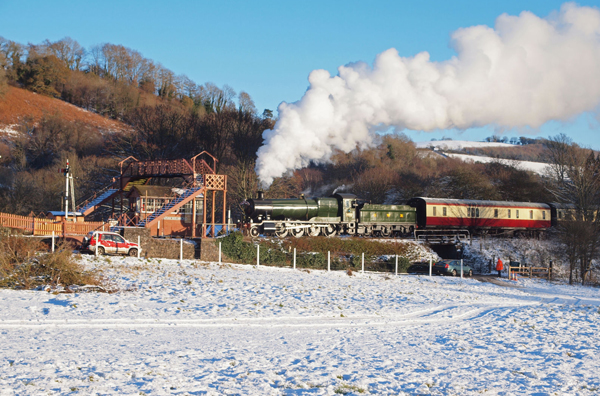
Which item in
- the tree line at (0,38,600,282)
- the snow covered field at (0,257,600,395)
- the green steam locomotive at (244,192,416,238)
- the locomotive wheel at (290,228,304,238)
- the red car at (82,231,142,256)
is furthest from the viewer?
the tree line at (0,38,600,282)

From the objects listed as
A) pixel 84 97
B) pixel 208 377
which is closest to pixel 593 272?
pixel 208 377

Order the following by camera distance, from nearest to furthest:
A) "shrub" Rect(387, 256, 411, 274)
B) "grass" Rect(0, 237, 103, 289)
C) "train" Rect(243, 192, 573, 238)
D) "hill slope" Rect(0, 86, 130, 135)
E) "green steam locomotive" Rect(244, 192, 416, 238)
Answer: "grass" Rect(0, 237, 103, 289) → "shrub" Rect(387, 256, 411, 274) → "green steam locomotive" Rect(244, 192, 416, 238) → "train" Rect(243, 192, 573, 238) → "hill slope" Rect(0, 86, 130, 135)

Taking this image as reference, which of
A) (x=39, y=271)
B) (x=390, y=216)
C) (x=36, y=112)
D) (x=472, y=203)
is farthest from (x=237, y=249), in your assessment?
(x=36, y=112)

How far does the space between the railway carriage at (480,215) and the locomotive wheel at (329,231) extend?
27.2ft

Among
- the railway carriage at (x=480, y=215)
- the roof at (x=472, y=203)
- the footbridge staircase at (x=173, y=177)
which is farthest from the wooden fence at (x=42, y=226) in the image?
the roof at (x=472, y=203)

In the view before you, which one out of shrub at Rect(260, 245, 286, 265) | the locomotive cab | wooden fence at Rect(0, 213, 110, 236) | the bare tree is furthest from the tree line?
wooden fence at Rect(0, 213, 110, 236)

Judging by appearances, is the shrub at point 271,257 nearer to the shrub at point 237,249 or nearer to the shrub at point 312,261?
the shrub at point 237,249

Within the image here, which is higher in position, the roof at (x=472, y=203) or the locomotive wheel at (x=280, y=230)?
the roof at (x=472, y=203)

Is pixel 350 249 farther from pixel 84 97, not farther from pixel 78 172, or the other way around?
pixel 84 97

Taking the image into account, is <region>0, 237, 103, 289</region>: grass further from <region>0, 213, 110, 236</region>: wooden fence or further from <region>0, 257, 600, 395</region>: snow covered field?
<region>0, 213, 110, 236</region>: wooden fence

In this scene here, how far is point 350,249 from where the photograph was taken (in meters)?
33.5

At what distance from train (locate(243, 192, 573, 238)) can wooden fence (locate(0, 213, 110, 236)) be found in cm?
1145

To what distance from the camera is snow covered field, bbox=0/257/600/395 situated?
7508 mm

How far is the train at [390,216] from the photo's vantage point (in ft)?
114
